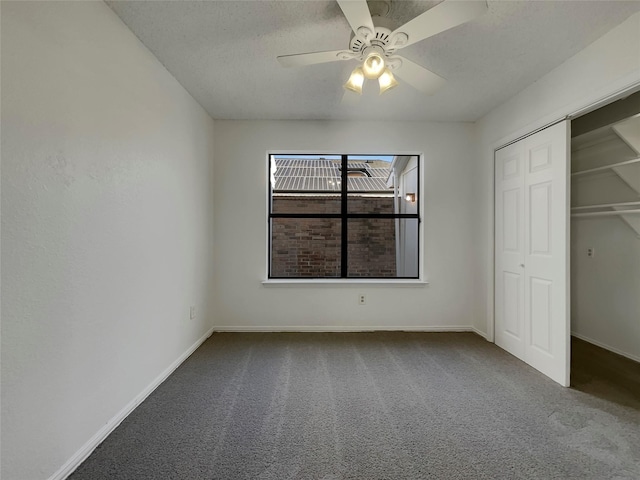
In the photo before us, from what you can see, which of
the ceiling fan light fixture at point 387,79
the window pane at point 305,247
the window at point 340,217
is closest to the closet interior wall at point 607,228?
the window at point 340,217

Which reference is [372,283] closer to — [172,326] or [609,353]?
[172,326]

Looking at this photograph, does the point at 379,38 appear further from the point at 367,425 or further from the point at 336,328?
the point at 336,328

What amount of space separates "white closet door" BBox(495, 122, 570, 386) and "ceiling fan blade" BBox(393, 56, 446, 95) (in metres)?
1.12

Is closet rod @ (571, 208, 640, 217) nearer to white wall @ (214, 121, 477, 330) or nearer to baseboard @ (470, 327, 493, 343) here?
white wall @ (214, 121, 477, 330)

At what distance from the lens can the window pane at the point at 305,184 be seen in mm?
3449

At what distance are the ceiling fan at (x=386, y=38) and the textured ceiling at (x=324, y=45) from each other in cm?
24

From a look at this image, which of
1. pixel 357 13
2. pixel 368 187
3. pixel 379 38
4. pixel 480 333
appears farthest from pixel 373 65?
pixel 480 333

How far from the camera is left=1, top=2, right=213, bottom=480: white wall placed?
113 cm

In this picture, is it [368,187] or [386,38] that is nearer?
[386,38]

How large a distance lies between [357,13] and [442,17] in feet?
1.29

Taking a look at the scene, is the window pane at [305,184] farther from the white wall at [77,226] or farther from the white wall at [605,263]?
the white wall at [605,263]

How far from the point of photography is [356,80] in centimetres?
179

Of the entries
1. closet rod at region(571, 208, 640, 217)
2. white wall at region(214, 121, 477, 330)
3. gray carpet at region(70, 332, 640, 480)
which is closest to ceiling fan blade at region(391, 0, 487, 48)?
white wall at region(214, 121, 477, 330)

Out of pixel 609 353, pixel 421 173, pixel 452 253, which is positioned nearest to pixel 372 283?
pixel 452 253
